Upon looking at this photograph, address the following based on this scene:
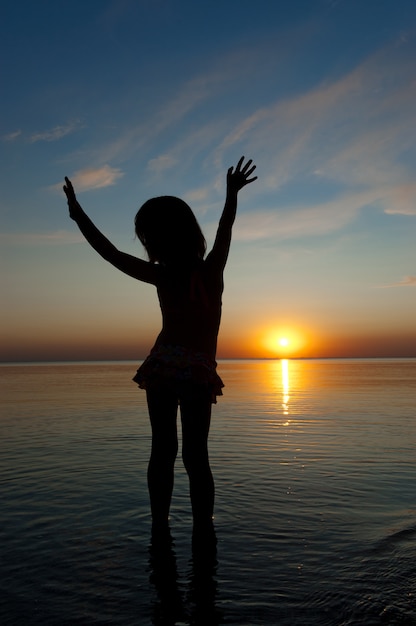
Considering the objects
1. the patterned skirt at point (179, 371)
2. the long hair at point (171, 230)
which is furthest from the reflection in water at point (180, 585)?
the long hair at point (171, 230)

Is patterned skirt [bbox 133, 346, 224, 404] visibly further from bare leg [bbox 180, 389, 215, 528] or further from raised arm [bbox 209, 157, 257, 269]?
raised arm [bbox 209, 157, 257, 269]

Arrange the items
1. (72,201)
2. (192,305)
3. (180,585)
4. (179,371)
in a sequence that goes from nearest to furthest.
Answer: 1. (180,585)
2. (179,371)
3. (192,305)
4. (72,201)

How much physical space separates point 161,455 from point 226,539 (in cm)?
87

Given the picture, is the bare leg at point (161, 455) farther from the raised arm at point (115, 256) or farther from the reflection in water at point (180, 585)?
the raised arm at point (115, 256)

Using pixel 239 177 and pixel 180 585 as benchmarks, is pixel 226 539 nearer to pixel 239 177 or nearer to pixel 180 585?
pixel 180 585

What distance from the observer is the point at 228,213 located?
13.3 ft

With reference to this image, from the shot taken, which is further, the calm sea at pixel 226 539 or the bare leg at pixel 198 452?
the bare leg at pixel 198 452

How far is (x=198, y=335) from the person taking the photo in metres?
3.99

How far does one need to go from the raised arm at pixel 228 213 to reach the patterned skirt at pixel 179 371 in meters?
0.72

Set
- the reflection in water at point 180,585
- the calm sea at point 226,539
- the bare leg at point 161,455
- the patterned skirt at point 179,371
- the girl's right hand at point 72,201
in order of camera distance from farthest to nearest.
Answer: the girl's right hand at point 72,201 → the bare leg at point 161,455 → the patterned skirt at point 179,371 → the calm sea at point 226,539 → the reflection in water at point 180,585

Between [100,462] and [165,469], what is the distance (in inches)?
157

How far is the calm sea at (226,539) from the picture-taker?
9.87 feet

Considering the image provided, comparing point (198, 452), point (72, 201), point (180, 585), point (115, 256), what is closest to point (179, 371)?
point (198, 452)

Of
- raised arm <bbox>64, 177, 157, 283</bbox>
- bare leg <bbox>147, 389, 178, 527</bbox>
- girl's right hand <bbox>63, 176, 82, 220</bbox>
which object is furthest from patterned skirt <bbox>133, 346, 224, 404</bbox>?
girl's right hand <bbox>63, 176, 82, 220</bbox>
